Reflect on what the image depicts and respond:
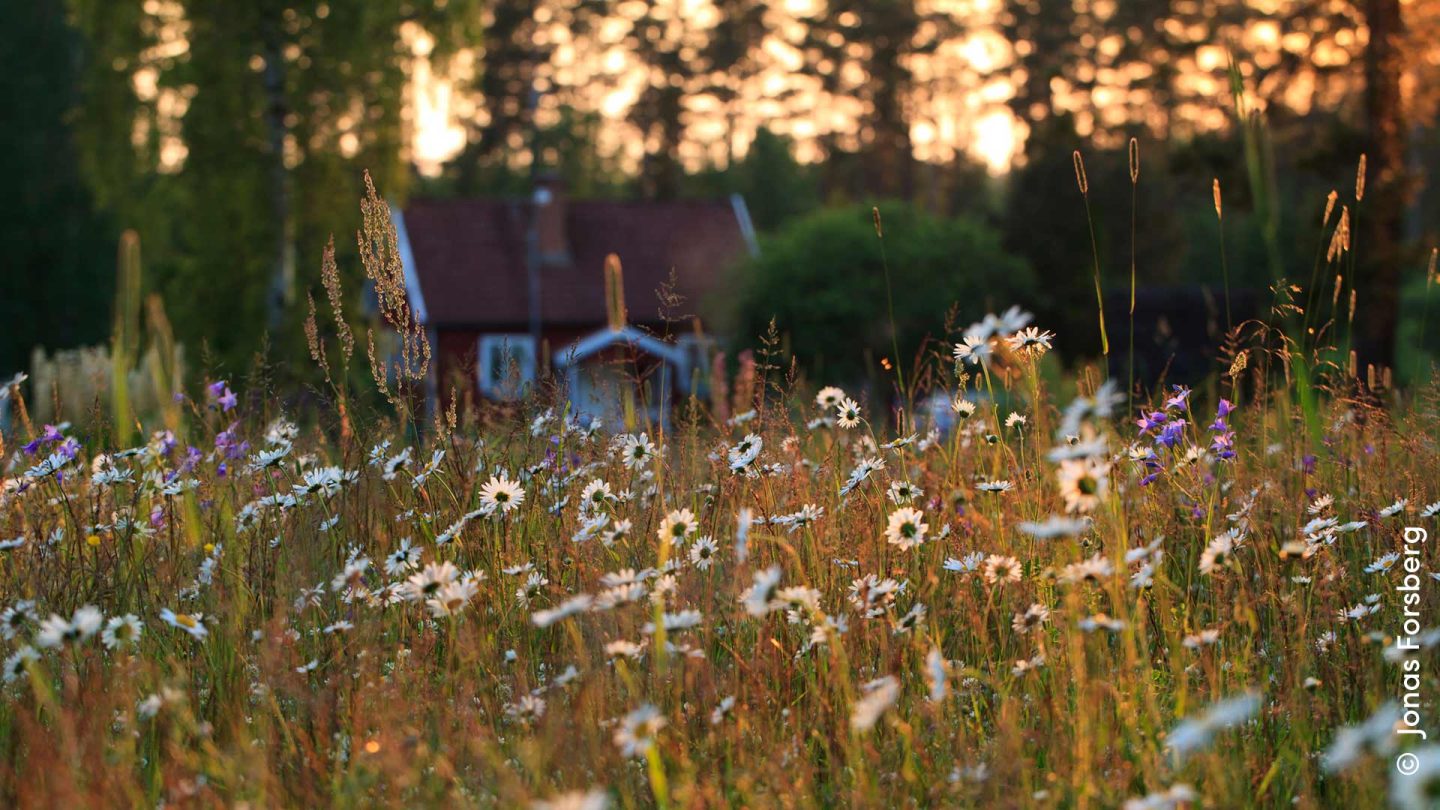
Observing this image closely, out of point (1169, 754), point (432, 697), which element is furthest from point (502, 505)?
point (1169, 754)

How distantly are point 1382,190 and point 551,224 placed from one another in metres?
18.8

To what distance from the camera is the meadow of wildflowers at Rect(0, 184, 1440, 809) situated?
2.33m

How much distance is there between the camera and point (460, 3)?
57.7 feet

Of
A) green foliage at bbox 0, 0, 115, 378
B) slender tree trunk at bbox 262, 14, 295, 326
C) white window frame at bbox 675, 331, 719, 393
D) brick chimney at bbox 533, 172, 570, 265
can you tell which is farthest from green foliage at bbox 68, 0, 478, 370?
brick chimney at bbox 533, 172, 570, 265

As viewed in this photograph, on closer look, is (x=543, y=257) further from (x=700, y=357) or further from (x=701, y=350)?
(x=701, y=350)

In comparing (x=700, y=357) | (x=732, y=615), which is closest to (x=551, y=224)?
(x=700, y=357)

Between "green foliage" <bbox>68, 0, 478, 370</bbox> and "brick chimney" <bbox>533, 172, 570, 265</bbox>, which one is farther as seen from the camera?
"brick chimney" <bbox>533, 172, 570, 265</bbox>

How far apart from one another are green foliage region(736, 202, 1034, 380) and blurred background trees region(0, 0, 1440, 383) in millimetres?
107

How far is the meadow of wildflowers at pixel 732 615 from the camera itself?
2326mm

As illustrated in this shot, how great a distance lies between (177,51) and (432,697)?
16.8 meters

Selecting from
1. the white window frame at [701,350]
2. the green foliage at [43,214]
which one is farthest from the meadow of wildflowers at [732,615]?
the green foliage at [43,214]

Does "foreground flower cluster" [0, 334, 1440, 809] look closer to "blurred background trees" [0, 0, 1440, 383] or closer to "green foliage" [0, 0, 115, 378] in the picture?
"blurred background trees" [0, 0, 1440, 383]

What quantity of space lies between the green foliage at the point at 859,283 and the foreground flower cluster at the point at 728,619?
16871 mm

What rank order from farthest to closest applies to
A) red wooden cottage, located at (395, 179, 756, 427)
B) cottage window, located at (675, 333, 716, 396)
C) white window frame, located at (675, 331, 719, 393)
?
1. red wooden cottage, located at (395, 179, 756, 427)
2. white window frame, located at (675, 331, 719, 393)
3. cottage window, located at (675, 333, 716, 396)
